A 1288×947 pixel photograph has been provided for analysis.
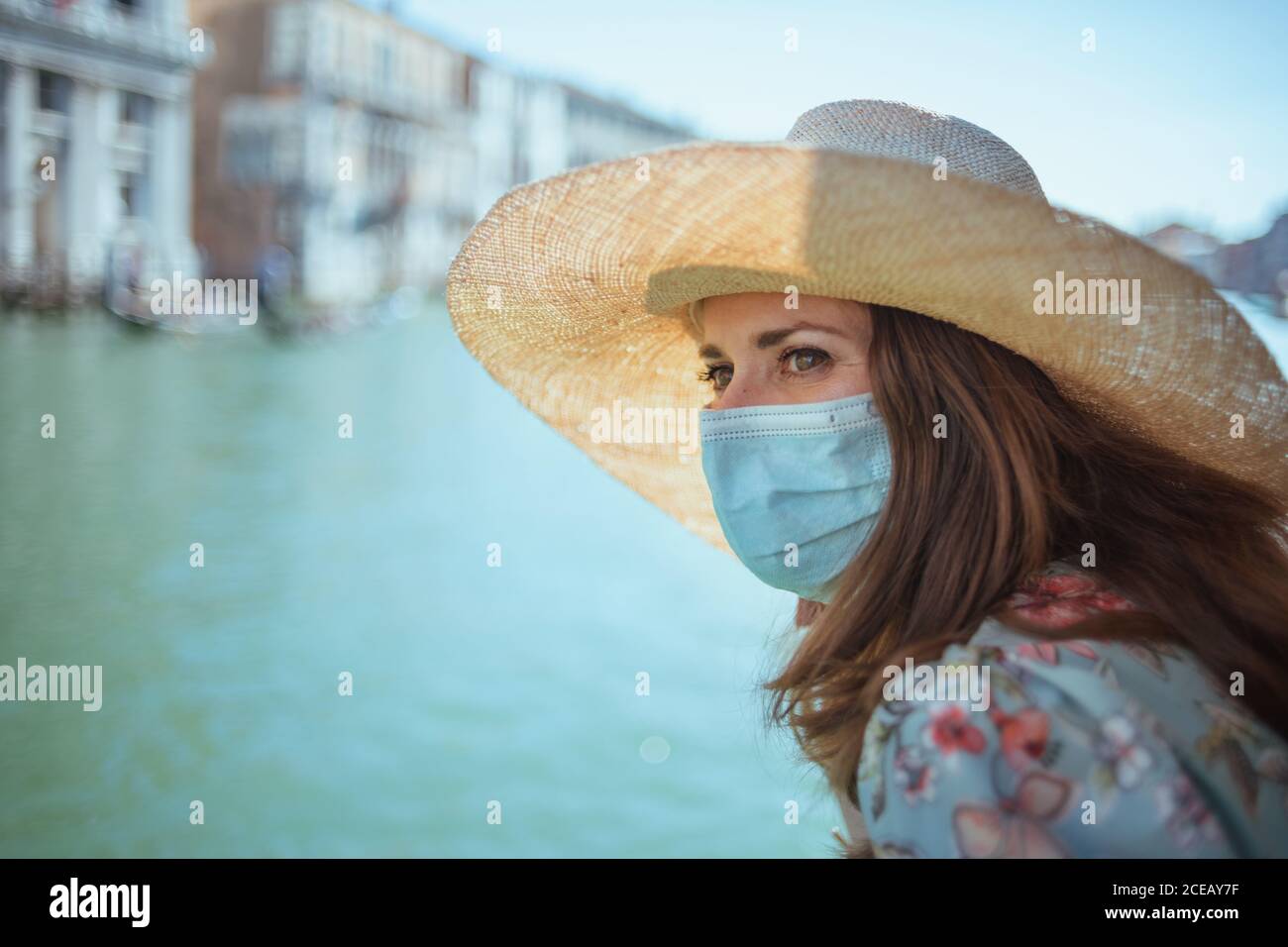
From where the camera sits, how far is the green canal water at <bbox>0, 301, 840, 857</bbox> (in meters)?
4.53

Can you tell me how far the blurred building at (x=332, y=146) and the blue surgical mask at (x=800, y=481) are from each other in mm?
34724

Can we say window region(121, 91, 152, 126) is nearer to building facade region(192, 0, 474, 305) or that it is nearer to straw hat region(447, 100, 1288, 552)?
building facade region(192, 0, 474, 305)

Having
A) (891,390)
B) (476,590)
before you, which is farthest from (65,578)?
(891,390)

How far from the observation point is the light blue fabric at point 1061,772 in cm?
108

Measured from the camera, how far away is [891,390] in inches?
60.7

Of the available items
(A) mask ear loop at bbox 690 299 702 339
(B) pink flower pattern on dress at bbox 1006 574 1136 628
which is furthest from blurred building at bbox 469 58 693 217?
(B) pink flower pattern on dress at bbox 1006 574 1136 628

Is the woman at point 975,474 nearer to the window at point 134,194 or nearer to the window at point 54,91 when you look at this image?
the window at point 54,91

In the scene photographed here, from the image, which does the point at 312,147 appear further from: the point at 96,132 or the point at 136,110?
the point at 96,132

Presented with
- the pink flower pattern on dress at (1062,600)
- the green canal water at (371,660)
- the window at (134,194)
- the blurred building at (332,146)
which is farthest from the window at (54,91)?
the pink flower pattern on dress at (1062,600)

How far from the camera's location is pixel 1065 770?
1085mm

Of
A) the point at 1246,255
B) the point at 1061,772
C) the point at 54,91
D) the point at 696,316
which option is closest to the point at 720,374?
the point at 696,316

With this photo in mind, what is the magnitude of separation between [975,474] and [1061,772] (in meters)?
0.42
